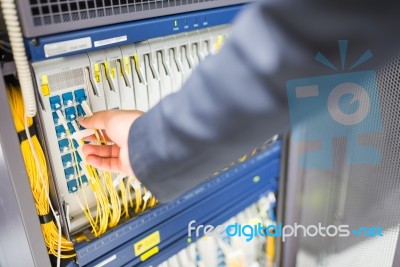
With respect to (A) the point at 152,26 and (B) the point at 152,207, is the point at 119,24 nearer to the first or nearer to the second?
(A) the point at 152,26

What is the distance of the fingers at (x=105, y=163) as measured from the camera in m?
0.79

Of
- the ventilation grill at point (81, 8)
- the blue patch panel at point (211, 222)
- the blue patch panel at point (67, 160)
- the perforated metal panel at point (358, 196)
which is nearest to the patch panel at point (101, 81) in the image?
the blue patch panel at point (67, 160)

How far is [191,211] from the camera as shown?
3.66 feet

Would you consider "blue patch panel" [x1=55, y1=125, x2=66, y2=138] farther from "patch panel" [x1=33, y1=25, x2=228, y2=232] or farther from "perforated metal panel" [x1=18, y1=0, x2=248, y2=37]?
"perforated metal panel" [x1=18, y1=0, x2=248, y2=37]

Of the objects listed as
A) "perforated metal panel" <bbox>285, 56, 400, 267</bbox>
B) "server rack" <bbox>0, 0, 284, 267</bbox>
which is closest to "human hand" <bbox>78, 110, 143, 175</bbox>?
"server rack" <bbox>0, 0, 284, 267</bbox>

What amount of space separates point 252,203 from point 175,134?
86 centimetres

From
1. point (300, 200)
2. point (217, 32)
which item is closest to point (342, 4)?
point (217, 32)

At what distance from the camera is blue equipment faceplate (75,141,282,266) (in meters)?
0.95

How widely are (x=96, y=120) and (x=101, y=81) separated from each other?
114 millimetres

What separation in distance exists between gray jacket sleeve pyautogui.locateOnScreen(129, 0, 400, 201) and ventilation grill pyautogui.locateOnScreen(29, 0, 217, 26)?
267 mm

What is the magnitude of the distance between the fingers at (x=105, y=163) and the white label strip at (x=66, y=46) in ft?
0.75

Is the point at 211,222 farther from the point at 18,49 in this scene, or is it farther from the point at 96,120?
the point at 18,49

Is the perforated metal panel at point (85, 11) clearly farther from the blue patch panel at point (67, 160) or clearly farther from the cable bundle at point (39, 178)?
the blue patch panel at point (67, 160)

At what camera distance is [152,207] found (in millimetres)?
1037
